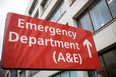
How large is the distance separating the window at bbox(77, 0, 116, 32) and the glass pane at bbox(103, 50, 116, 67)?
1.60 meters

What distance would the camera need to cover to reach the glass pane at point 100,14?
7.60m

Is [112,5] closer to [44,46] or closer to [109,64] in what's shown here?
[109,64]

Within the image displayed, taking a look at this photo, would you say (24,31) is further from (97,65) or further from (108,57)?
(108,57)

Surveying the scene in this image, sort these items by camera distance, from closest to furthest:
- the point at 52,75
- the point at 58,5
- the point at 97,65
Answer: the point at 97,65 < the point at 52,75 < the point at 58,5

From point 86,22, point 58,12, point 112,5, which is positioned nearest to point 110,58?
point 112,5

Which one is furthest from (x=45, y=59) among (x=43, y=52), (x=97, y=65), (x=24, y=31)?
(x=97, y=65)

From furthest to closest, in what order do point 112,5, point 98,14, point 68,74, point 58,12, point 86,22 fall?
point 58,12 < point 68,74 < point 86,22 < point 98,14 < point 112,5

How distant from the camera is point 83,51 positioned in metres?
2.40

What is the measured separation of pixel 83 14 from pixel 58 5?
15.7ft

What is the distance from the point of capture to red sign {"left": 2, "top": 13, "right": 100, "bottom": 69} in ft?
6.04

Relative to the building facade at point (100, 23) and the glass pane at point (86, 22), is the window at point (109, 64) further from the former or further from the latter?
the glass pane at point (86, 22)

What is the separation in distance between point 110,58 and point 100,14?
2515mm

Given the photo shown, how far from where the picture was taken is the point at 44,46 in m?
2.14

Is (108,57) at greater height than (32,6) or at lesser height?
lesser
